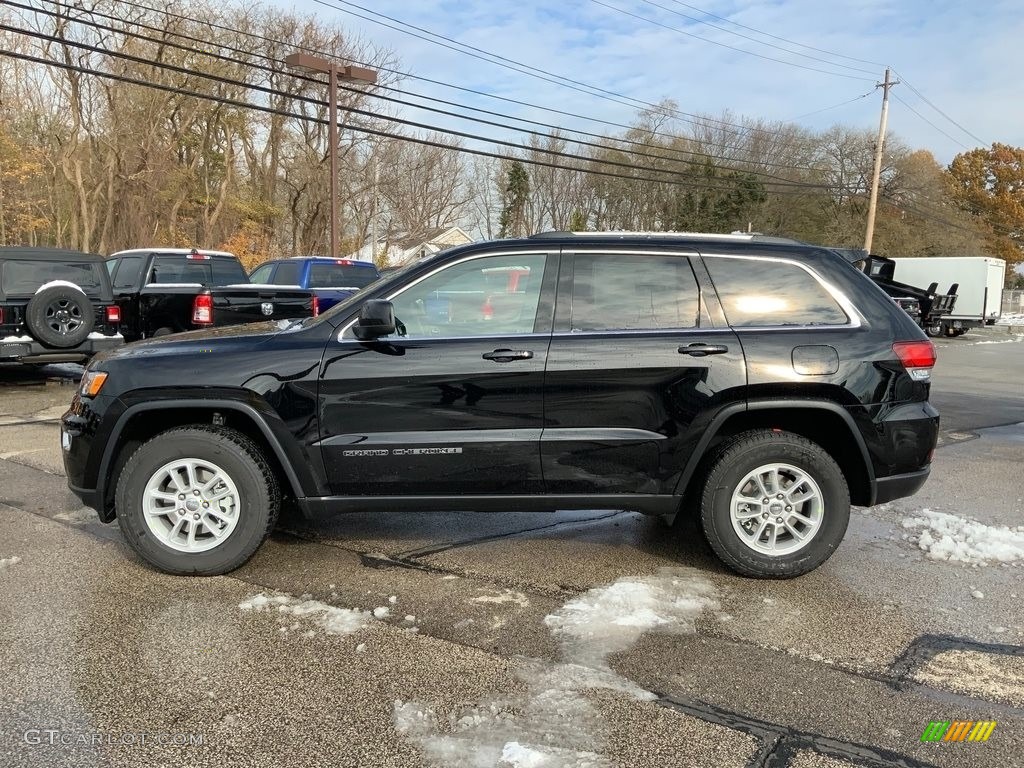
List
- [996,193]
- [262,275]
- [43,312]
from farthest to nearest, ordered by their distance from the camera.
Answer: [996,193], [262,275], [43,312]

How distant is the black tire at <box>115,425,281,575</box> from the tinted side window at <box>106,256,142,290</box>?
858cm

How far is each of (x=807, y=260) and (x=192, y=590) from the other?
3.63 m

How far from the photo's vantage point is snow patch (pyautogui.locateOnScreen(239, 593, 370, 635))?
334 cm

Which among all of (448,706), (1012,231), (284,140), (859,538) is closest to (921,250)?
(1012,231)

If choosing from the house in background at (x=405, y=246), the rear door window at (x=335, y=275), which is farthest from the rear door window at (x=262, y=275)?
the house in background at (x=405, y=246)

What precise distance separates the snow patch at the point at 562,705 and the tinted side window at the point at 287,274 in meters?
9.72

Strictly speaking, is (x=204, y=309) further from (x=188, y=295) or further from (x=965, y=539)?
(x=965, y=539)

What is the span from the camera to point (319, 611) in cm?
349

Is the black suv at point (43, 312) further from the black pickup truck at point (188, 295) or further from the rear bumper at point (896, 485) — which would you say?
the rear bumper at point (896, 485)

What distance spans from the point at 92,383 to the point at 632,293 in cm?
287

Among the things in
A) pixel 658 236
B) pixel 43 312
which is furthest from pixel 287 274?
pixel 658 236

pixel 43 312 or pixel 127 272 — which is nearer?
pixel 43 312

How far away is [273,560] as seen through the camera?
4121mm

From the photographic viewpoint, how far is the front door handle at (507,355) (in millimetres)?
3738
